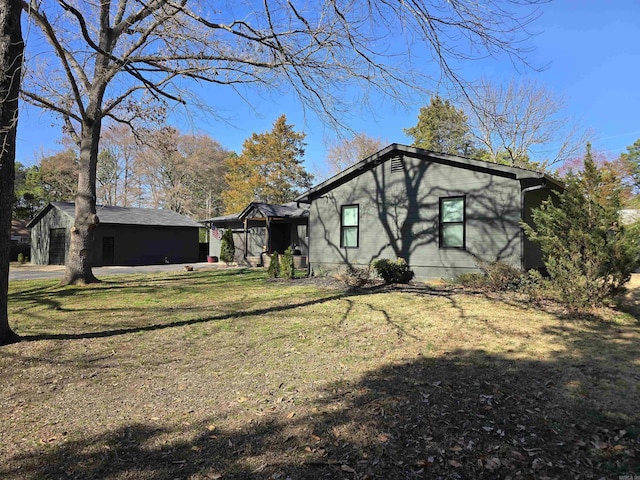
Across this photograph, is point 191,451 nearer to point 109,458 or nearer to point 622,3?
point 109,458

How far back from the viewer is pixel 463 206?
36.0 ft

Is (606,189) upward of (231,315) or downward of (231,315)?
upward

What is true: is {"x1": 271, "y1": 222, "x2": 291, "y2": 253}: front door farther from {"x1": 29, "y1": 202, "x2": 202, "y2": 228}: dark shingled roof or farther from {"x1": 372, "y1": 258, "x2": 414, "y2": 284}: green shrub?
{"x1": 372, "y1": 258, "x2": 414, "y2": 284}: green shrub

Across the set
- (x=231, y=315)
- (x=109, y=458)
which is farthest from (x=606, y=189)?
(x=109, y=458)

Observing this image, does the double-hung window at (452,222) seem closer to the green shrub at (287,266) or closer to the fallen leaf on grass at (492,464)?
the green shrub at (287,266)

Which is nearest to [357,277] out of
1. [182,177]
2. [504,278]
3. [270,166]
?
[504,278]

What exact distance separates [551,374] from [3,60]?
7333 millimetres

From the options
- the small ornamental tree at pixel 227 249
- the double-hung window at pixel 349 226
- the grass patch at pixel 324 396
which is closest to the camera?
→ the grass patch at pixel 324 396

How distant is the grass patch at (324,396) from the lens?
259 cm

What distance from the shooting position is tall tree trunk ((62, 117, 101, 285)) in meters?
11.6

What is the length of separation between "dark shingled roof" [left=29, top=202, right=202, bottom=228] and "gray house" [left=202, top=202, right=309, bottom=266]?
3011 mm

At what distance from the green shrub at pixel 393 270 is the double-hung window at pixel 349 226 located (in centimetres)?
207

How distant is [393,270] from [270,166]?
2683 centimetres

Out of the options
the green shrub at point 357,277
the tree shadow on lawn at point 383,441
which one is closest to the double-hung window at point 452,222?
the green shrub at point 357,277
